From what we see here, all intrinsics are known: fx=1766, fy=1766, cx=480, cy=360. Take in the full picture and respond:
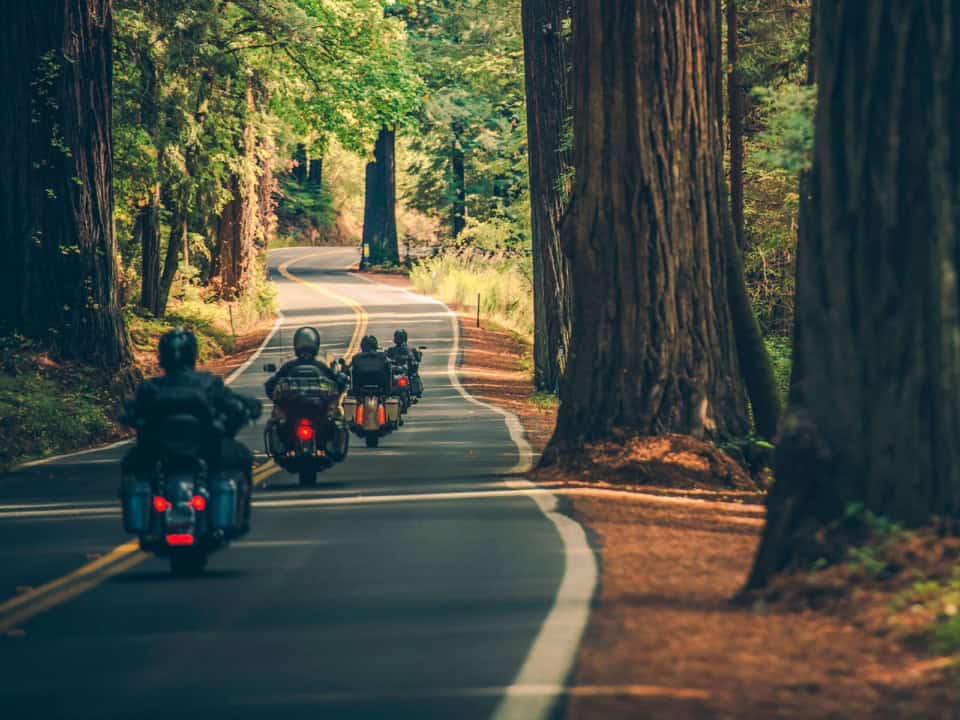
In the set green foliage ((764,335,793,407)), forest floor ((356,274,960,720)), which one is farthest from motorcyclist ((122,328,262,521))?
green foliage ((764,335,793,407))

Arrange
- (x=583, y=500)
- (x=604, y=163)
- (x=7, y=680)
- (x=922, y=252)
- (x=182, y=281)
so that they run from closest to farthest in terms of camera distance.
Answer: (x=7, y=680) → (x=922, y=252) → (x=583, y=500) → (x=604, y=163) → (x=182, y=281)

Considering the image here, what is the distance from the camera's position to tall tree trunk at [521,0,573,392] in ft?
114

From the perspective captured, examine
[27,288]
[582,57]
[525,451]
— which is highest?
[582,57]

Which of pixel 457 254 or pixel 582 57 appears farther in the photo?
pixel 457 254

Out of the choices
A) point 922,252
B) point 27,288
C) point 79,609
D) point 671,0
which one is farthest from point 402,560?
point 27,288

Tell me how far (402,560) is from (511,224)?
5750 centimetres

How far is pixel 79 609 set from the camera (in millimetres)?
10414

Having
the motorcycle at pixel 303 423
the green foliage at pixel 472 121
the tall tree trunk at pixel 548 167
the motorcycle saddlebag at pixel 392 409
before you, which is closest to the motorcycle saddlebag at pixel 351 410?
the motorcycle saddlebag at pixel 392 409

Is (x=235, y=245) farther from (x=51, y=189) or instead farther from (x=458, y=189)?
(x=51, y=189)

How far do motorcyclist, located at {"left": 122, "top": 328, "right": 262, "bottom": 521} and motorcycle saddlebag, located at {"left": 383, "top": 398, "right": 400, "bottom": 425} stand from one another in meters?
12.5

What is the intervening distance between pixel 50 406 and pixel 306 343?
29.5 ft

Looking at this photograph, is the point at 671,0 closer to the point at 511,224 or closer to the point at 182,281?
the point at 182,281

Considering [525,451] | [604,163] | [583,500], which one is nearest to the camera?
[583,500]

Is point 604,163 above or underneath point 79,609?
above
